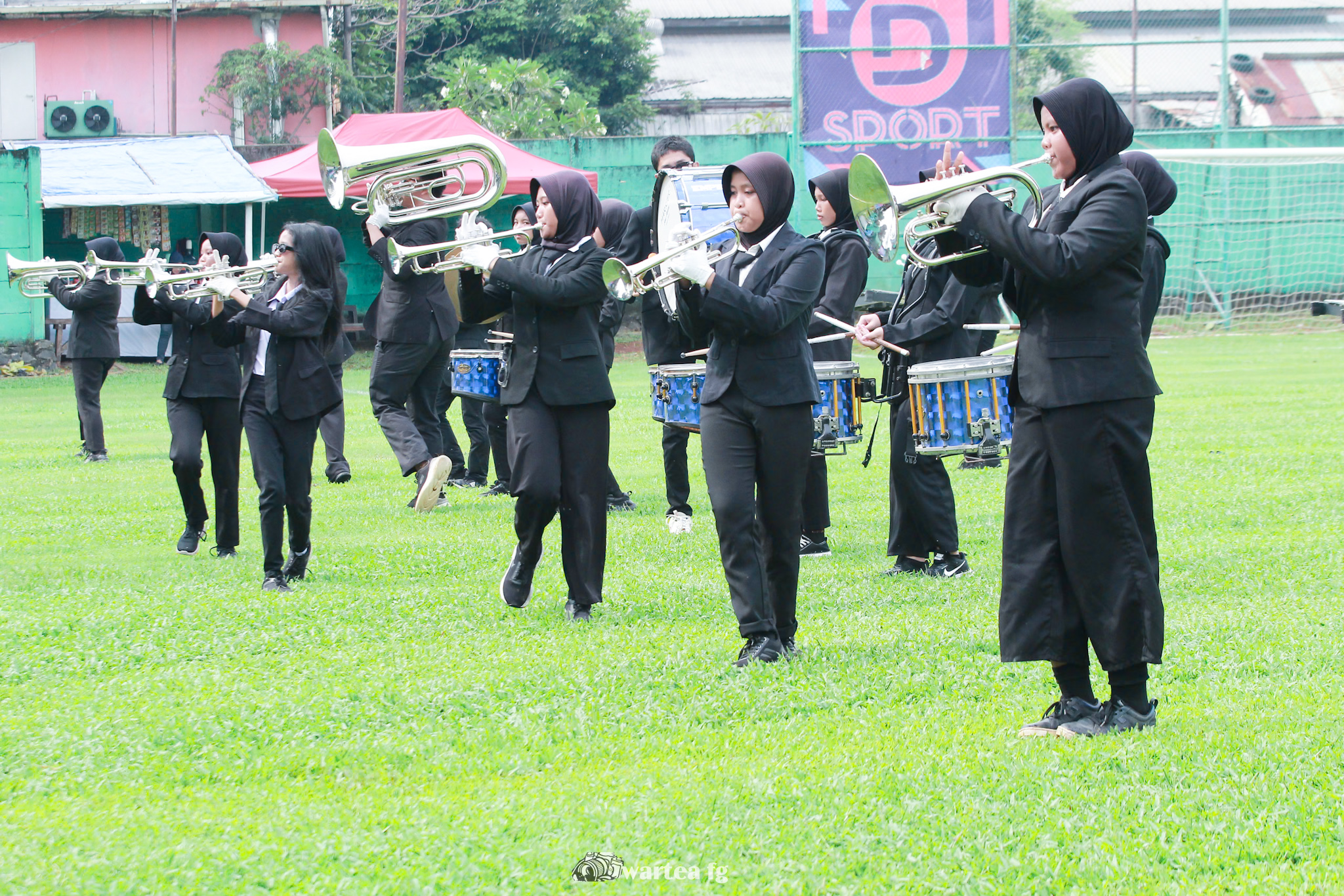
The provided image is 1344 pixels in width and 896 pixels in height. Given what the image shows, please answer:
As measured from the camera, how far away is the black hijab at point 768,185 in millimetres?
5824

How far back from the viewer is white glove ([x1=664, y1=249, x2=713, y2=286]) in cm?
554

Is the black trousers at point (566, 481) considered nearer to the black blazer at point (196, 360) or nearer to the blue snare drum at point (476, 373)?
the black blazer at point (196, 360)

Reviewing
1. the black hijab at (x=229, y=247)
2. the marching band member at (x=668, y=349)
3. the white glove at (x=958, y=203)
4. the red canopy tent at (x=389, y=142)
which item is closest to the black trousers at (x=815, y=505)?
the marching band member at (x=668, y=349)

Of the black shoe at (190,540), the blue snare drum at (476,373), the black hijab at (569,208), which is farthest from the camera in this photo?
the blue snare drum at (476,373)

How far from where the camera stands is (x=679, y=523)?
9289mm

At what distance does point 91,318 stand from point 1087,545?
11.0m

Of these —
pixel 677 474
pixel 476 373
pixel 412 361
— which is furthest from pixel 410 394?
pixel 677 474

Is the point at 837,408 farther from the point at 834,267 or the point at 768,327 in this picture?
the point at 768,327

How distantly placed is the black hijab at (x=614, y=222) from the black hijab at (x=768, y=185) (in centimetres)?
334

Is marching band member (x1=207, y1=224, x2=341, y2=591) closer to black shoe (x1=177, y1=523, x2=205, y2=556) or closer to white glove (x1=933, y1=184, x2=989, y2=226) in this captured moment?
black shoe (x1=177, y1=523, x2=205, y2=556)

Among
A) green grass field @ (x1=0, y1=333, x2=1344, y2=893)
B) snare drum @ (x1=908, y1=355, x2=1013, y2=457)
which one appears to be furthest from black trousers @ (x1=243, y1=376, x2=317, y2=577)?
snare drum @ (x1=908, y1=355, x2=1013, y2=457)

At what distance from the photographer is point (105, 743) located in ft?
→ 15.8

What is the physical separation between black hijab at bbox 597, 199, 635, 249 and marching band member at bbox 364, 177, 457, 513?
4.14 feet

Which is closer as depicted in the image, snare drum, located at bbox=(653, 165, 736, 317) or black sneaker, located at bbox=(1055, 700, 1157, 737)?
black sneaker, located at bbox=(1055, 700, 1157, 737)
